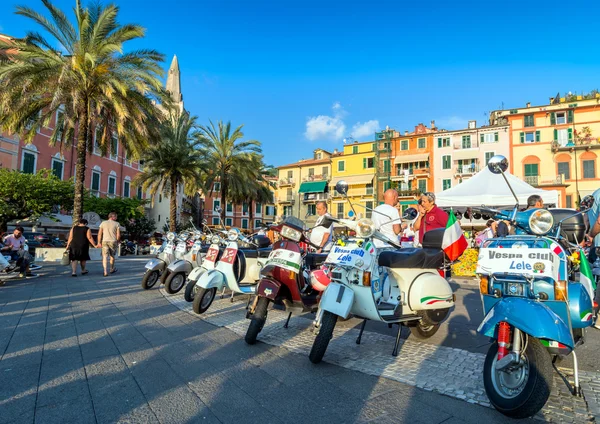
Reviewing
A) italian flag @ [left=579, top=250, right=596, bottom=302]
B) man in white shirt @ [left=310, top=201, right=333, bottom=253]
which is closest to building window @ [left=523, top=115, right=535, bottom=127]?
man in white shirt @ [left=310, top=201, right=333, bottom=253]

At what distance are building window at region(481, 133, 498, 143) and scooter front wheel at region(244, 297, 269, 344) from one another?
46.5 meters

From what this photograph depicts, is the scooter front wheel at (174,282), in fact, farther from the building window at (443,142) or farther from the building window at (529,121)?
the building window at (529,121)

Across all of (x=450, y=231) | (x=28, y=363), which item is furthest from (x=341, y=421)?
(x=28, y=363)

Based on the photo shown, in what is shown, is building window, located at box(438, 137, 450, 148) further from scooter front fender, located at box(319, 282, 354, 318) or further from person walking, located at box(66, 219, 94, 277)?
scooter front fender, located at box(319, 282, 354, 318)

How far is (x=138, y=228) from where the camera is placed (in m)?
35.8

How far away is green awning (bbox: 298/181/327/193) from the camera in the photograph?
56.4 meters

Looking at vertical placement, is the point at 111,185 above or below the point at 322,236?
above

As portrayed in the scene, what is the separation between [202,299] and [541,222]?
437 cm

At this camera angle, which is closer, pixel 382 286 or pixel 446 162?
pixel 382 286

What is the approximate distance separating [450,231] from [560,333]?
6.21ft

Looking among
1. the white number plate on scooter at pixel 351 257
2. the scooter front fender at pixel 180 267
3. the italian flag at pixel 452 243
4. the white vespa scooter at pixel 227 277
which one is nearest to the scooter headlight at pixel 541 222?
the italian flag at pixel 452 243

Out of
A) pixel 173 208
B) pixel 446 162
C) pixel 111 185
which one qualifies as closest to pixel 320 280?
pixel 173 208

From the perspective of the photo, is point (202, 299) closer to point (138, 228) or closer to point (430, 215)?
point (430, 215)

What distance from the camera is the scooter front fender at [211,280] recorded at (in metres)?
5.36
